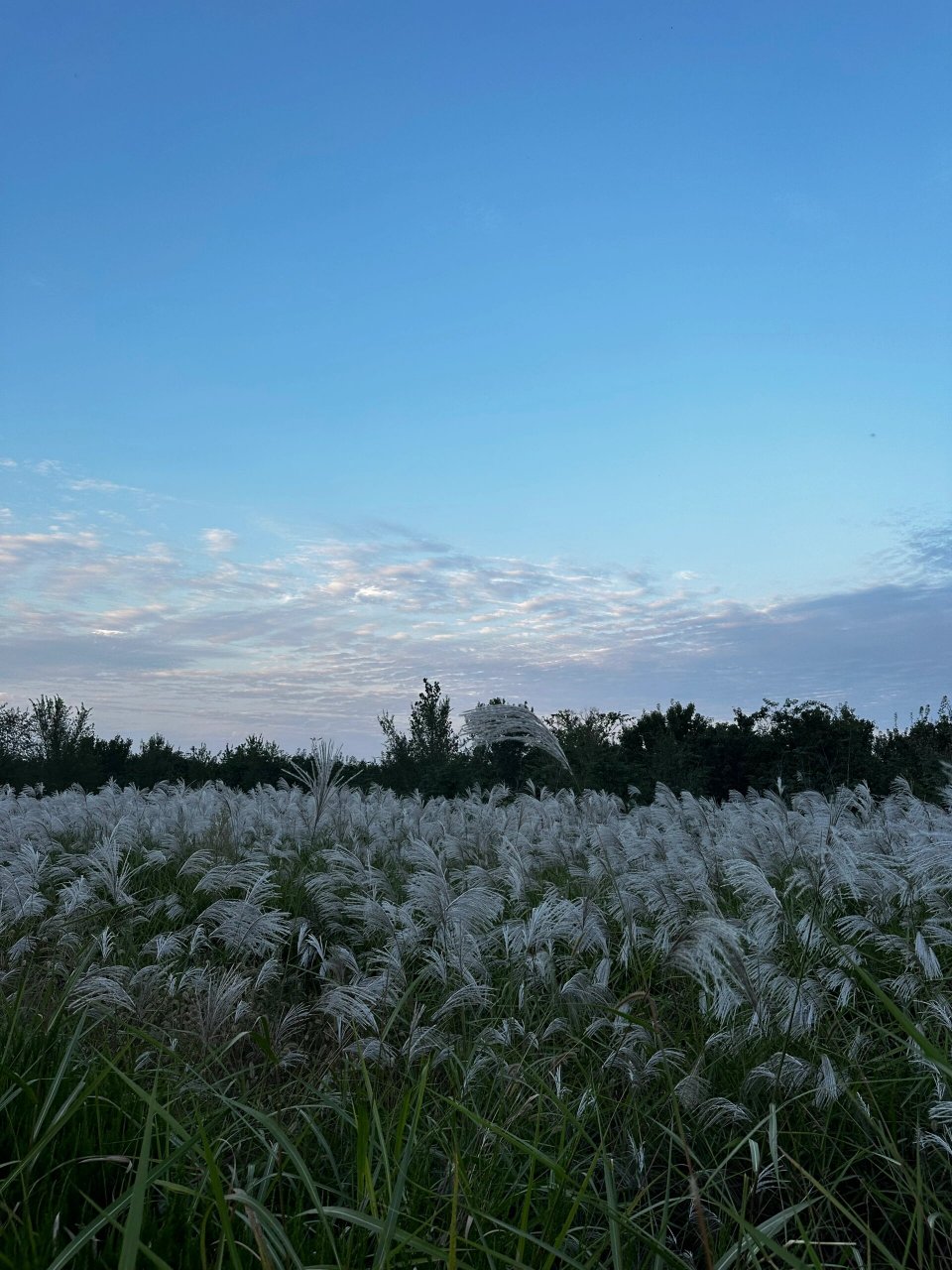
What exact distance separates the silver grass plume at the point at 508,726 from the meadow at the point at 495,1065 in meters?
0.81

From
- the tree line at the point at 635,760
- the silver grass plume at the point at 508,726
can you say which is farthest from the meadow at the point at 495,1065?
the tree line at the point at 635,760

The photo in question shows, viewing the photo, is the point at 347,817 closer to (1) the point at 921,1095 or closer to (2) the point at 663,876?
(2) the point at 663,876

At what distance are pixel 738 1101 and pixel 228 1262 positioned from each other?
1896mm

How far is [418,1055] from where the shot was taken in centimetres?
387

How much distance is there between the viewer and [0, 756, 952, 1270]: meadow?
237 cm

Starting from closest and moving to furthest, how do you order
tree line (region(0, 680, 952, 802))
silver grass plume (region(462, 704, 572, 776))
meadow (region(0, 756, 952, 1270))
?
meadow (region(0, 756, 952, 1270))
silver grass plume (region(462, 704, 572, 776))
tree line (region(0, 680, 952, 802))

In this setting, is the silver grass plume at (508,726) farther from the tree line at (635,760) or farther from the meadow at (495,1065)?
the tree line at (635,760)

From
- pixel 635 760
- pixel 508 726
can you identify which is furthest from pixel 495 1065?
pixel 635 760

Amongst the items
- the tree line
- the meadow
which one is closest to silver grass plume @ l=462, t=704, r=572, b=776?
the meadow

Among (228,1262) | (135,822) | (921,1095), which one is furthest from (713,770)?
(228,1262)

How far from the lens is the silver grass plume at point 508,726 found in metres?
6.27

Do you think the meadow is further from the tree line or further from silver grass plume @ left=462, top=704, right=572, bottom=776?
the tree line

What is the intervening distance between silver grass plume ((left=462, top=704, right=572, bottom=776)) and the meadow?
0.81 m

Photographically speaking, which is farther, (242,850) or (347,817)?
(347,817)
